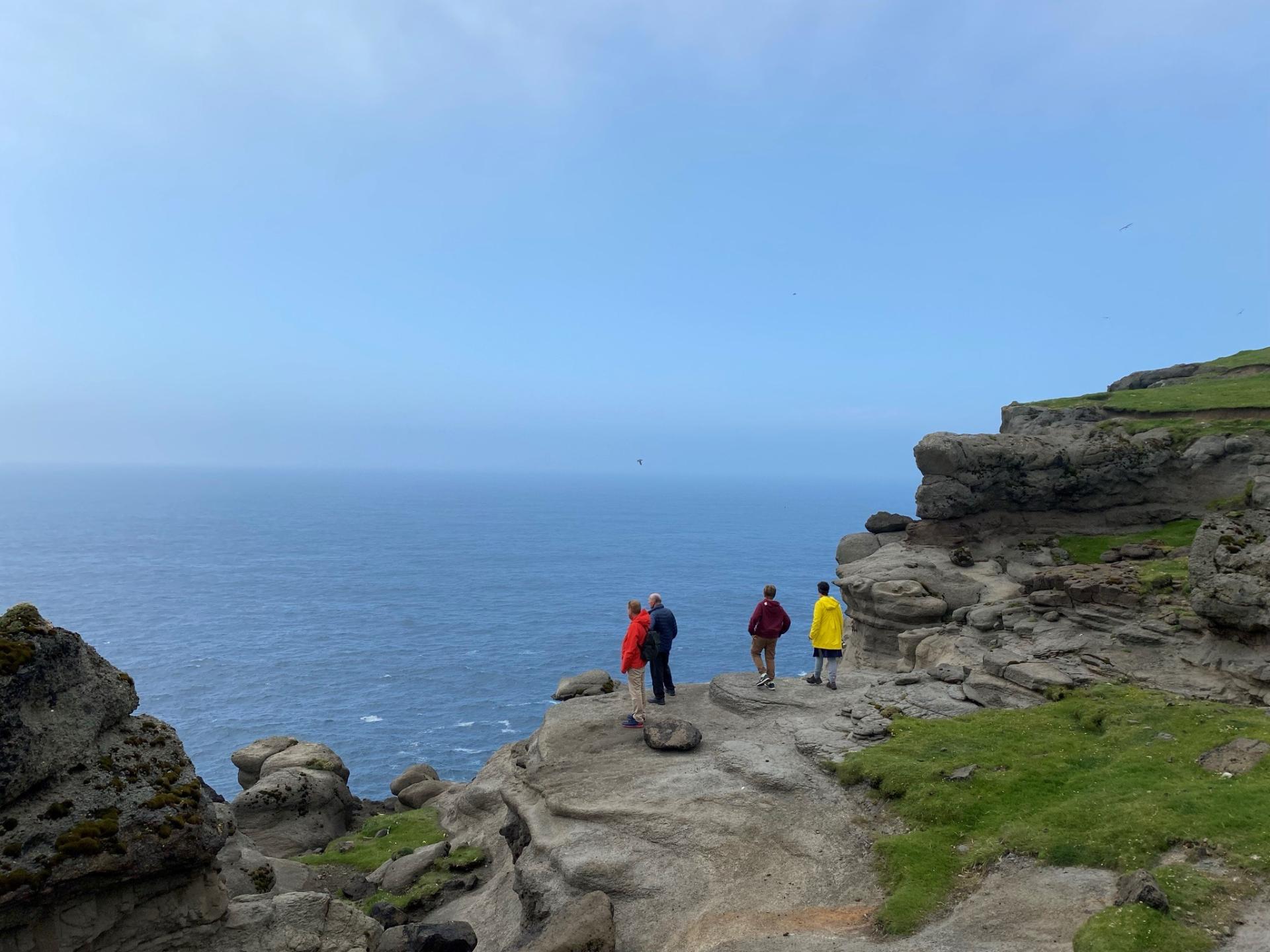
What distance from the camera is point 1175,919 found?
41.8 feet

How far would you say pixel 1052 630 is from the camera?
1247 inches

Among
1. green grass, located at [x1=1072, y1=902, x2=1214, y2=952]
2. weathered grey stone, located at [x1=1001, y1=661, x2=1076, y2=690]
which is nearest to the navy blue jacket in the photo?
weathered grey stone, located at [x1=1001, y1=661, x2=1076, y2=690]

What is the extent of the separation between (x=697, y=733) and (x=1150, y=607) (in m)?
19.6

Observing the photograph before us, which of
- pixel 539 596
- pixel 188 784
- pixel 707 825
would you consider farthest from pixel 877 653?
pixel 539 596

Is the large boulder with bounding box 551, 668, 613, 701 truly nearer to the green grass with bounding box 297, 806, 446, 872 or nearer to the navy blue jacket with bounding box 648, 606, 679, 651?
the green grass with bounding box 297, 806, 446, 872

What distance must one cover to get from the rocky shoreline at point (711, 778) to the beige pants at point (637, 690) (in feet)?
2.63

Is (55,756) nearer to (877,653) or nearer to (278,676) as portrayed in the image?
(877,653)

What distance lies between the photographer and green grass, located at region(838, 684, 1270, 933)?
15266mm

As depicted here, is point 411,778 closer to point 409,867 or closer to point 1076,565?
point 409,867

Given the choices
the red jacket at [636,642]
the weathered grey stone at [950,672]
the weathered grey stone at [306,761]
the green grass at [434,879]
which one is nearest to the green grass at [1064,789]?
the weathered grey stone at [950,672]

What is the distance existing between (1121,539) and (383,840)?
41444 mm

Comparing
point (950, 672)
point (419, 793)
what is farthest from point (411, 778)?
point (950, 672)

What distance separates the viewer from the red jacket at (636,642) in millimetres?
25250

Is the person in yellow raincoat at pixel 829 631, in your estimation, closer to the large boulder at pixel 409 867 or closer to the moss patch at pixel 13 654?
the large boulder at pixel 409 867
